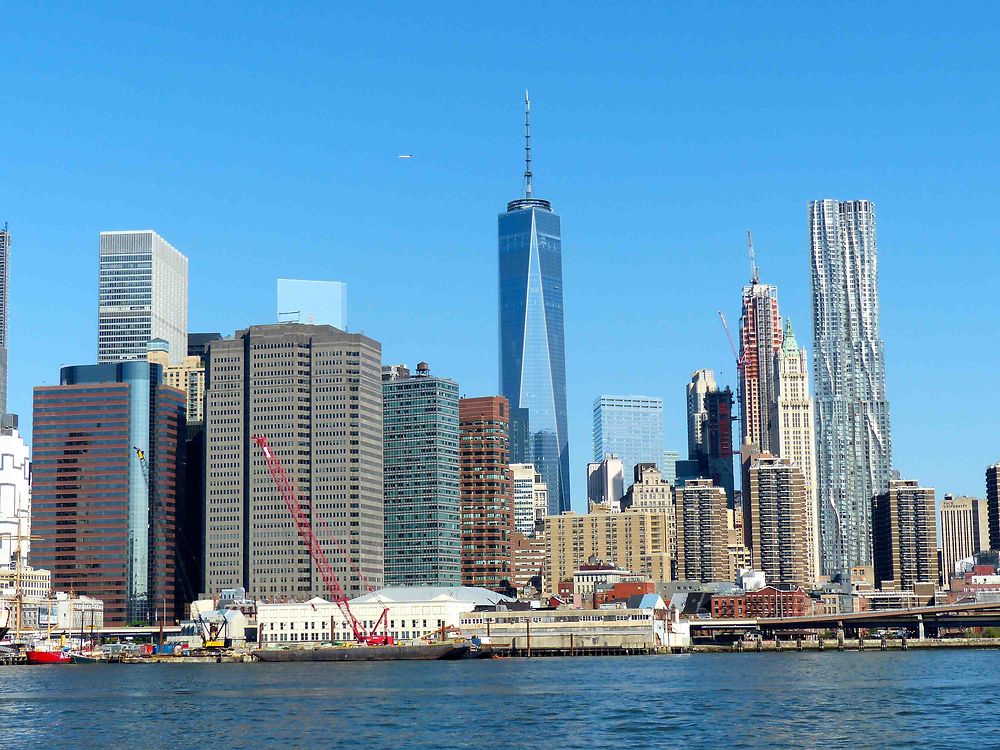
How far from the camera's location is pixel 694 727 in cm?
13188

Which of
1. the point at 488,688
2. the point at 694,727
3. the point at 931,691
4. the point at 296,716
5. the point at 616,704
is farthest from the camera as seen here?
the point at 488,688

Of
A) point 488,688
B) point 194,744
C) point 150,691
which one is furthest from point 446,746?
point 150,691

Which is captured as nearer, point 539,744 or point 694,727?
point 539,744

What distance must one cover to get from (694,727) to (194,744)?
3809 centimetres

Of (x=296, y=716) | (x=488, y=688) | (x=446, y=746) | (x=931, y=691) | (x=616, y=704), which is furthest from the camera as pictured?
(x=488, y=688)

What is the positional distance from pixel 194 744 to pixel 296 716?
21802 millimetres

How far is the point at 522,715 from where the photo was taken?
145m

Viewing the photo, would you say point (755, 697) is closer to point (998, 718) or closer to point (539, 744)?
point (998, 718)

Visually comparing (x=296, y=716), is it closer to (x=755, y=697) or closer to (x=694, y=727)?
(x=694, y=727)

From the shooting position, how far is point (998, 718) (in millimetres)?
138000

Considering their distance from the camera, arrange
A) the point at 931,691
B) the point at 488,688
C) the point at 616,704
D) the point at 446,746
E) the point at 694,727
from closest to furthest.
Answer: the point at 446,746, the point at 694,727, the point at 616,704, the point at 931,691, the point at 488,688

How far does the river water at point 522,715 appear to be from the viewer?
123625 millimetres

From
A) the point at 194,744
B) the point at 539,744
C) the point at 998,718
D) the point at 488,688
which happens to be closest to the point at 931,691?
the point at 998,718

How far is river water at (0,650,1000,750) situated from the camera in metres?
124
